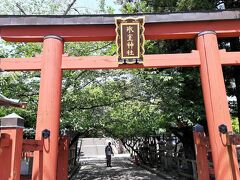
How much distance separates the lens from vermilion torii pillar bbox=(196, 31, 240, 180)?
21.3ft

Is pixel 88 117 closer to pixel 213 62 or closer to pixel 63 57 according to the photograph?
pixel 63 57

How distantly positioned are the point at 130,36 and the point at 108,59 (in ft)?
2.69

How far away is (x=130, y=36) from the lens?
289 inches

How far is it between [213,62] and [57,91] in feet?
12.6

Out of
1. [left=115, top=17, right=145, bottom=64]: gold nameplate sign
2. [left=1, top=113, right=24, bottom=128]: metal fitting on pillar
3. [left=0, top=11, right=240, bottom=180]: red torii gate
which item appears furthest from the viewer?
[left=115, top=17, right=145, bottom=64]: gold nameplate sign

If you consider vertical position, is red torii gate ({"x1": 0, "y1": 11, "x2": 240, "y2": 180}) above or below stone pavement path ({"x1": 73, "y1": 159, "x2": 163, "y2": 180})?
above

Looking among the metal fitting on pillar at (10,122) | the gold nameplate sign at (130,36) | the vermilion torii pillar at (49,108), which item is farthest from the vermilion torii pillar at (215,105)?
the metal fitting on pillar at (10,122)

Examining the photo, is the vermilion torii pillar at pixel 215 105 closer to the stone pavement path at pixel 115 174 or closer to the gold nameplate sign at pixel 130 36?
the gold nameplate sign at pixel 130 36

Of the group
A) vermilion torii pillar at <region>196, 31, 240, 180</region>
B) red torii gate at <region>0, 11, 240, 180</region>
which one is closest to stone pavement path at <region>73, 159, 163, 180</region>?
vermilion torii pillar at <region>196, 31, 240, 180</region>

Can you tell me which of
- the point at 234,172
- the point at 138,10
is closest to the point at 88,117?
the point at 138,10

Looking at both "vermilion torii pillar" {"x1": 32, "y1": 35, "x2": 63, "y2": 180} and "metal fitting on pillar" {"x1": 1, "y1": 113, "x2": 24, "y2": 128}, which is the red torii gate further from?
"metal fitting on pillar" {"x1": 1, "y1": 113, "x2": 24, "y2": 128}

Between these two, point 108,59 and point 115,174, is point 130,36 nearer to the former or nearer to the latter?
point 108,59

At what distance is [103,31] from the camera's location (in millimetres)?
7582

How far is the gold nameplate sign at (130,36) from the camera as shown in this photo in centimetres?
727
